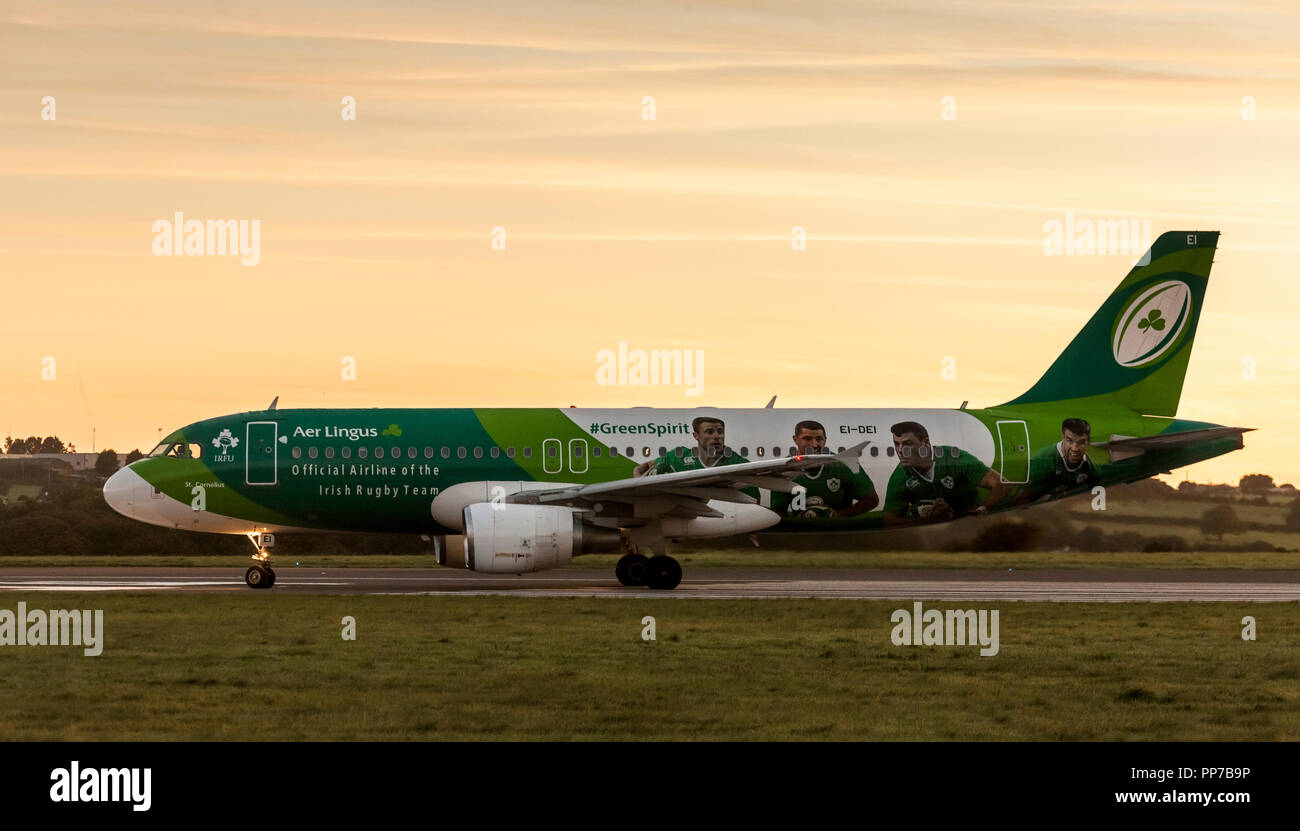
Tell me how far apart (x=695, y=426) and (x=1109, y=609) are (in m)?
10.2

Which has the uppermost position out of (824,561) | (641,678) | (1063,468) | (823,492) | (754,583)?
(1063,468)

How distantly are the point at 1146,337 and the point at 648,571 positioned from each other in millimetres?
13208

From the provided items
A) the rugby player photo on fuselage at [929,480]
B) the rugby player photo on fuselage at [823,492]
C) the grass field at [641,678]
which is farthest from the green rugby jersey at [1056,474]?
the grass field at [641,678]

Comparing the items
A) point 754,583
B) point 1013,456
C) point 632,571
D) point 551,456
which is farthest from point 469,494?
point 1013,456

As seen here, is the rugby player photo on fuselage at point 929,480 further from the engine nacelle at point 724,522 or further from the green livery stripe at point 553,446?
the green livery stripe at point 553,446

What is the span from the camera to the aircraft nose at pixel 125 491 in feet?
105

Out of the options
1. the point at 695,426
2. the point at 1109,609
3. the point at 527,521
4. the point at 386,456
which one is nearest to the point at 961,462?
the point at 695,426

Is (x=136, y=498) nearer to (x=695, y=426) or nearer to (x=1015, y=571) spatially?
(x=695, y=426)

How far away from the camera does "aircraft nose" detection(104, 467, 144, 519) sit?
3192 centimetres

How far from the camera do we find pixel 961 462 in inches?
1297

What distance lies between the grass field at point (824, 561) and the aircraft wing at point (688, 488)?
24.1ft

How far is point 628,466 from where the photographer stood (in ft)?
106

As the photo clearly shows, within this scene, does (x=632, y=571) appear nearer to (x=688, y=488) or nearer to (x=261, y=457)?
(x=688, y=488)

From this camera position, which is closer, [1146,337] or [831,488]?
[831,488]
